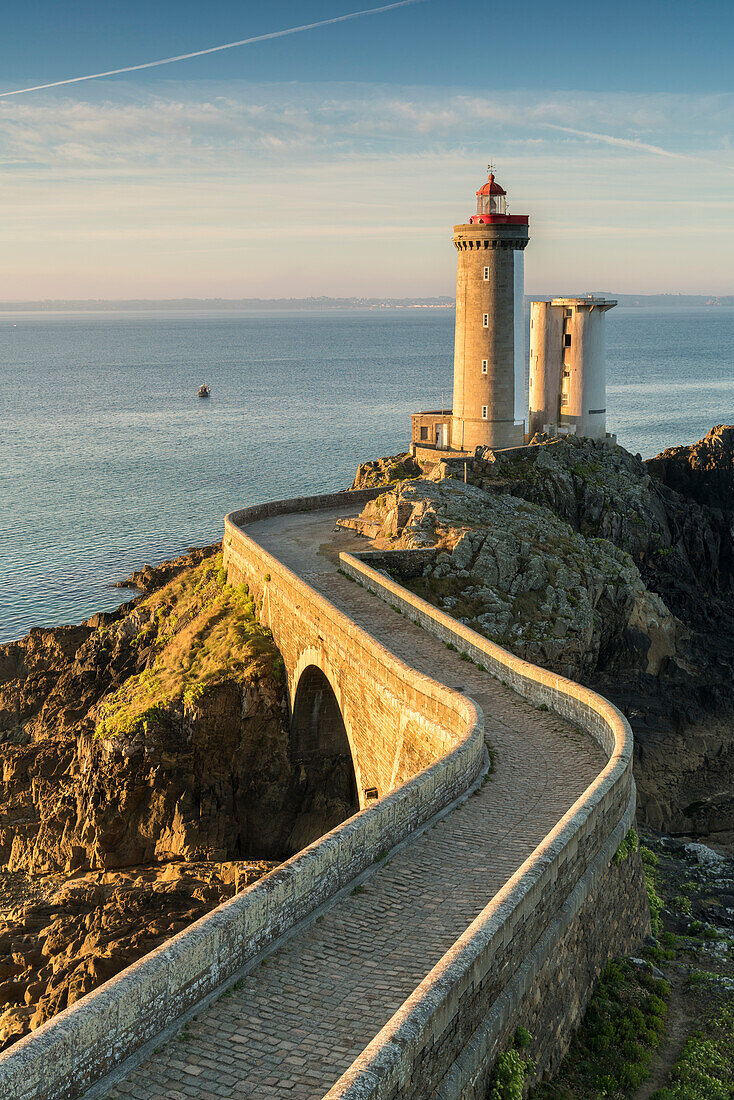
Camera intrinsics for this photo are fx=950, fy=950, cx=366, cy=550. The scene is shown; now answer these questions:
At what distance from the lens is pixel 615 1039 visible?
1181 cm

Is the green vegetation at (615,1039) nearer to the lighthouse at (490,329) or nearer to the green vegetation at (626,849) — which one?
the green vegetation at (626,849)

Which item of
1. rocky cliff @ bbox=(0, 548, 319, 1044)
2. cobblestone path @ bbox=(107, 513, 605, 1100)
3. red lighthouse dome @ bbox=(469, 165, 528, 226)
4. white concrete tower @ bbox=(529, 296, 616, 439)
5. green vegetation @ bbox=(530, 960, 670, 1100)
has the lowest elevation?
rocky cliff @ bbox=(0, 548, 319, 1044)

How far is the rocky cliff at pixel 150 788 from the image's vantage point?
15945 millimetres

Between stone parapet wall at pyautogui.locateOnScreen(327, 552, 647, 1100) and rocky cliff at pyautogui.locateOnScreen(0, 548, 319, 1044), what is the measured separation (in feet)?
19.6

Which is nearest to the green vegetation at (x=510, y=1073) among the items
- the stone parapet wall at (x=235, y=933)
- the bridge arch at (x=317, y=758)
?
the stone parapet wall at (x=235, y=933)

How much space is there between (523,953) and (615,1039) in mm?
2766

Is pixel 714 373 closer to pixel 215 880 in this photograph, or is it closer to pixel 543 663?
pixel 543 663

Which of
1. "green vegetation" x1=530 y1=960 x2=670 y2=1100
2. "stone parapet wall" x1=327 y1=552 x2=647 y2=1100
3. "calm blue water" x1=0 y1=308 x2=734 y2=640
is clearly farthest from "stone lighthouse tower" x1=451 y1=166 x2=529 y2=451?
"green vegetation" x1=530 y1=960 x2=670 y2=1100

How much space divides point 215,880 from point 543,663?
11.8 meters

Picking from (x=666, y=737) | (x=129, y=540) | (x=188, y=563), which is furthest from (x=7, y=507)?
(x=666, y=737)

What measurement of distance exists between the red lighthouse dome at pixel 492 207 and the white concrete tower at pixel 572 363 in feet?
18.7

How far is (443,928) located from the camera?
1041 cm

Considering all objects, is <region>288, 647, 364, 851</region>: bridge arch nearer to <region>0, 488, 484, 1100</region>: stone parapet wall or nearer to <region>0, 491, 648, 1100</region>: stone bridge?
<region>0, 491, 648, 1100</region>: stone bridge

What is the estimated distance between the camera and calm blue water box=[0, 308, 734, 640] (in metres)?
48.8
